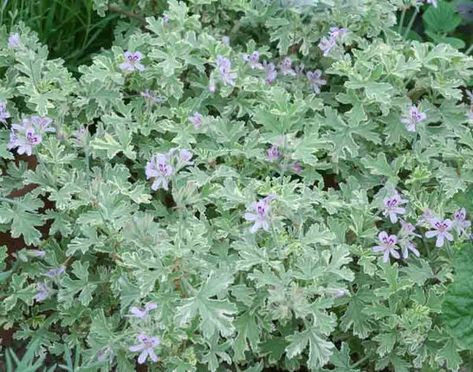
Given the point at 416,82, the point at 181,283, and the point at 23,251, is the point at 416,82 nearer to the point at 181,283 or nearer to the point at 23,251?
the point at 181,283

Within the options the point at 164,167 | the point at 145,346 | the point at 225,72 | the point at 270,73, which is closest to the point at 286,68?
the point at 270,73

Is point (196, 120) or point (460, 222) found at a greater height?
point (196, 120)

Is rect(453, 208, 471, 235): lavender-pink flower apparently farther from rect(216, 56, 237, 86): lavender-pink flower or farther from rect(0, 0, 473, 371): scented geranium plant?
rect(216, 56, 237, 86): lavender-pink flower

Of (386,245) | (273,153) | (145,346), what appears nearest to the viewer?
(145,346)

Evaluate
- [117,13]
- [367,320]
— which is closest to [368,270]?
[367,320]

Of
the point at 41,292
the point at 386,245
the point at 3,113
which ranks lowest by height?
the point at 41,292

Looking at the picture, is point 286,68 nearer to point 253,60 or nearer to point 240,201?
point 253,60
